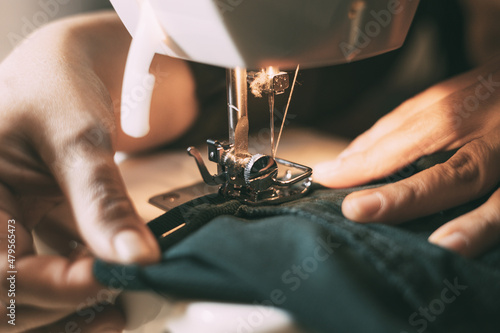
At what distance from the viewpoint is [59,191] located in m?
0.41

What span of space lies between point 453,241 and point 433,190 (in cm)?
7

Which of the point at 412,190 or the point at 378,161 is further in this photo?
the point at 378,161

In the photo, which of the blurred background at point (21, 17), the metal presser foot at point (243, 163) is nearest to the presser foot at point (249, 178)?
the metal presser foot at point (243, 163)

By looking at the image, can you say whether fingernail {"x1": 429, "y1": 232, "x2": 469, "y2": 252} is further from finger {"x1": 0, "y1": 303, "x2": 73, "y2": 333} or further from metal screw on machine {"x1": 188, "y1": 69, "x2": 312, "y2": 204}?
finger {"x1": 0, "y1": 303, "x2": 73, "y2": 333}

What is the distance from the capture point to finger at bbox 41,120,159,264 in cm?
33

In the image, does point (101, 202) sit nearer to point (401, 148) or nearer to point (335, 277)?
point (335, 277)

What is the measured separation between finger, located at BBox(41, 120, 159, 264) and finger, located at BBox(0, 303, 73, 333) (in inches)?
3.5

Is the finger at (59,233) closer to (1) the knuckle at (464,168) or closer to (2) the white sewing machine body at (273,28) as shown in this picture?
(2) the white sewing machine body at (273,28)

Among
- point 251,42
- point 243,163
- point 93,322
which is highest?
point 251,42

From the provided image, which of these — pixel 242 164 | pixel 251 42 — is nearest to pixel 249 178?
pixel 242 164

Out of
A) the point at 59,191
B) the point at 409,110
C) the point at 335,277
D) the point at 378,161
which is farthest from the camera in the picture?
the point at 409,110

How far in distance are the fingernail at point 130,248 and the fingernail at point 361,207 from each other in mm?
168

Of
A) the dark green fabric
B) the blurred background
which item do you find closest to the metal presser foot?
the dark green fabric

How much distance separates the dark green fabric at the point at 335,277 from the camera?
304mm
